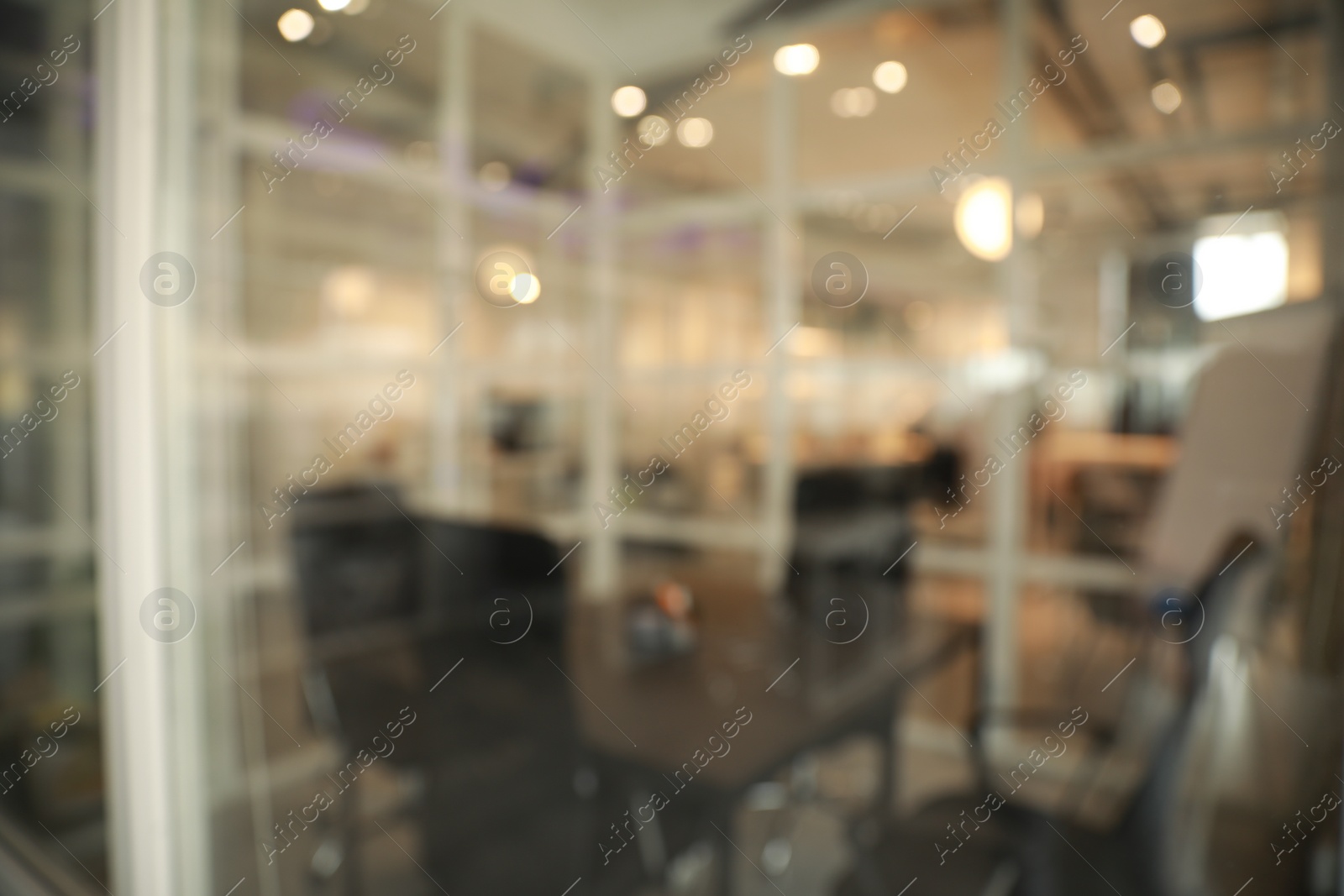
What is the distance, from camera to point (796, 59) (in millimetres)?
2367

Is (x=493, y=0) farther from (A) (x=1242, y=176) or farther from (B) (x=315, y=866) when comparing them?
(B) (x=315, y=866)

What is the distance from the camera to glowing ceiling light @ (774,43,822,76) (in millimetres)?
2316

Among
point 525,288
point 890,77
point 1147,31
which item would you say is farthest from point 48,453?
point 890,77

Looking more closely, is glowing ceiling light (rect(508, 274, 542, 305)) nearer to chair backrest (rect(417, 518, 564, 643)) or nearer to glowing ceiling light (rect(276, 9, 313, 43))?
chair backrest (rect(417, 518, 564, 643))

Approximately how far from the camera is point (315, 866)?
118cm

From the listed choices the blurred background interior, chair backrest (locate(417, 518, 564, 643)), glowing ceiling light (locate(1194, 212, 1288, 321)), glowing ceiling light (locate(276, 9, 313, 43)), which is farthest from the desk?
glowing ceiling light (locate(276, 9, 313, 43))

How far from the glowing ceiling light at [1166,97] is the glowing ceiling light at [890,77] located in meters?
0.72

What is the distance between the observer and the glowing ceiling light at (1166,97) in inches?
63.5

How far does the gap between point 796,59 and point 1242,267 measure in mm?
1615

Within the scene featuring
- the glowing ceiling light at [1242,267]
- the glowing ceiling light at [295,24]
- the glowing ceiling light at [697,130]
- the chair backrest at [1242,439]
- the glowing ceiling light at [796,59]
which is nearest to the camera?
the chair backrest at [1242,439]

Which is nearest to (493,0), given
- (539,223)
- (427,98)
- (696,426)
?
(427,98)

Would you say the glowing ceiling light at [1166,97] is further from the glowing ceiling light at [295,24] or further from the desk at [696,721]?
the glowing ceiling light at [295,24]

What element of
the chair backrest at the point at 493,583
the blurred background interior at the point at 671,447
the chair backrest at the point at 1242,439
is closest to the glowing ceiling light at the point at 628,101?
the blurred background interior at the point at 671,447

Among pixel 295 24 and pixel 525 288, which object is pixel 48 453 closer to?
pixel 295 24
